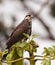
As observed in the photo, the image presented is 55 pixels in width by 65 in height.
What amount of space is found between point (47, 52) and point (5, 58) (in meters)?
0.13

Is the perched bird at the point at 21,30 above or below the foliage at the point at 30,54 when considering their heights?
above

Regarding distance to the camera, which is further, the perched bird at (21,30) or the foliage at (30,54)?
the perched bird at (21,30)

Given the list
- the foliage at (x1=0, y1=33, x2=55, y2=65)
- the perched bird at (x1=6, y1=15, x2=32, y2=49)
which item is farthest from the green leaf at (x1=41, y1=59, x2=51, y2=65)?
the perched bird at (x1=6, y1=15, x2=32, y2=49)

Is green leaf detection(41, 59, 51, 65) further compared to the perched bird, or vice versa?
the perched bird

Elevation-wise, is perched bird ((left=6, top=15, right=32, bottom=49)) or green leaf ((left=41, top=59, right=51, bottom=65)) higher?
perched bird ((left=6, top=15, right=32, bottom=49))

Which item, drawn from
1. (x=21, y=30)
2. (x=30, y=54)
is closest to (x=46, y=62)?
(x=30, y=54)

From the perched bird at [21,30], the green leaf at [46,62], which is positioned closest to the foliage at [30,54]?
the green leaf at [46,62]

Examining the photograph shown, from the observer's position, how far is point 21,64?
0.98 metres

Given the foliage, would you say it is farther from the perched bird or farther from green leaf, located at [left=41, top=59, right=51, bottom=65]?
the perched bird

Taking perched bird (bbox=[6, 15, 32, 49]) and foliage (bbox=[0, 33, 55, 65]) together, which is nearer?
foliage (bbox=[0, 33, 55, 65])

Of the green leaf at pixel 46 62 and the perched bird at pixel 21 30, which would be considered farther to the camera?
the perched bird at pixel 21 30

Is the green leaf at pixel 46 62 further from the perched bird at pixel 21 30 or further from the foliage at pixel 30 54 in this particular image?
the perched bird at pixel 21 30

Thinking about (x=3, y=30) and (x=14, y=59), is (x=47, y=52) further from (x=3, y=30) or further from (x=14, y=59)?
(x=3, y=30)

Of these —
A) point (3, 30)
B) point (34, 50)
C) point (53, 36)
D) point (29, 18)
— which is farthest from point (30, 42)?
point (3, 30)
